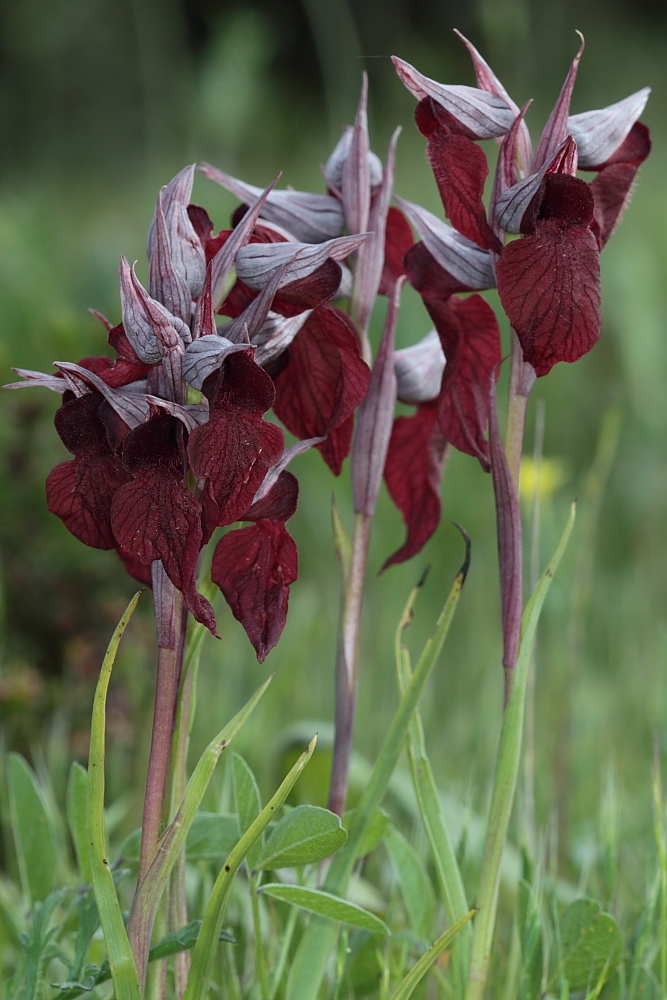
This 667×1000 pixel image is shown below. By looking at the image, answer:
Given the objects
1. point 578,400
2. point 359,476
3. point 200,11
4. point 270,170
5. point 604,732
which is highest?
point 200,11

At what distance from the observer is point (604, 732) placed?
1.21 meters

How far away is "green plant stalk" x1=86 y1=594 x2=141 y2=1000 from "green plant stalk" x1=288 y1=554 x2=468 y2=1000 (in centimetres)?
13

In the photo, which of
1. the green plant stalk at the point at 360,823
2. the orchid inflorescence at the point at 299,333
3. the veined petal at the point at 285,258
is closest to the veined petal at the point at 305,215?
the orchid inflorescence at the point at 299,333

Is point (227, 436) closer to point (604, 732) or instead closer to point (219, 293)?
point (219, 293)

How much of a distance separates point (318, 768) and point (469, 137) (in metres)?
0.55

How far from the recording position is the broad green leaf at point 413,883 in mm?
664

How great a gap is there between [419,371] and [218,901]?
0.33 meters

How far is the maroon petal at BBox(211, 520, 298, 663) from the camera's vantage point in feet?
1.69

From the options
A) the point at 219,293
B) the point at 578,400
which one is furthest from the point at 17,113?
the point at 219,293

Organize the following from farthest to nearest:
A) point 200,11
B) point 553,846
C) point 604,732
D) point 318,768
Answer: point 200,11 → point 604,732 → point 318,768 → point 553,846

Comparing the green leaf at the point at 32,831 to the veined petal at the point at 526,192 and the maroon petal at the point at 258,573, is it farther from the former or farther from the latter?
the veined petal at the point at 526,192

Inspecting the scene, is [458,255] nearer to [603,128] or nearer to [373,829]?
[603,128]

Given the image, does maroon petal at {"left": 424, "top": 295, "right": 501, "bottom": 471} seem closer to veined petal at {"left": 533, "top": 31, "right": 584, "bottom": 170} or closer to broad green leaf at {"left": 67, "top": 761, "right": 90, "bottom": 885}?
veined petal at {"left": 533, "top": 31, "right": 584, "bottom": 170}

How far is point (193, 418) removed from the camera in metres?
0.47
